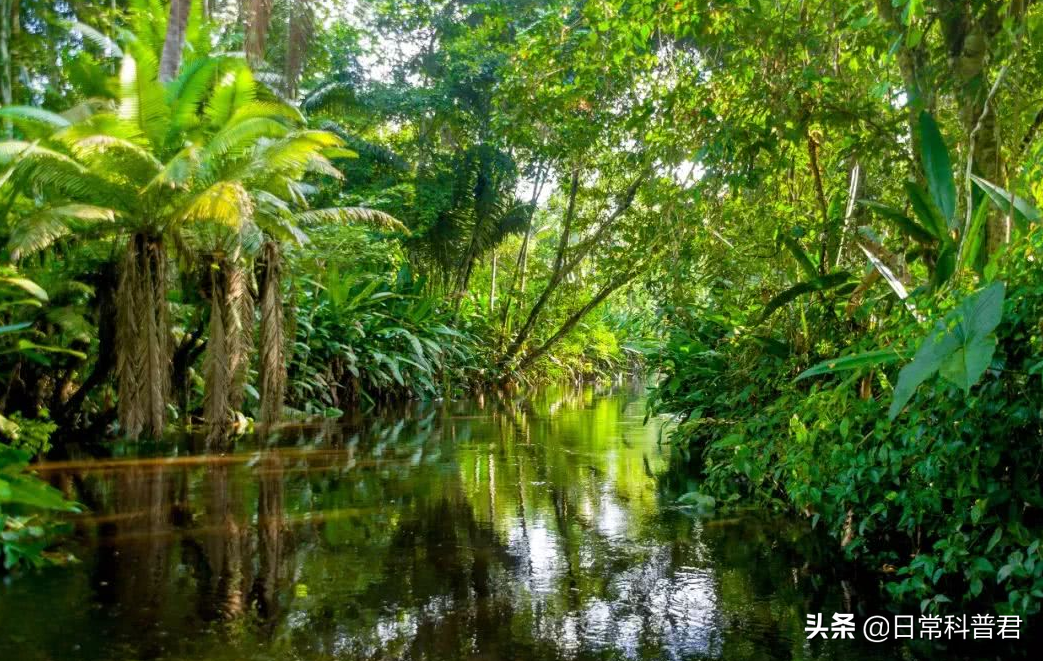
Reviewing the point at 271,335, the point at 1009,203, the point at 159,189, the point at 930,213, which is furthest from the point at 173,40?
the point at 1009,203

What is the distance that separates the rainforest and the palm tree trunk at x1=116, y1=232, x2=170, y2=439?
38mm

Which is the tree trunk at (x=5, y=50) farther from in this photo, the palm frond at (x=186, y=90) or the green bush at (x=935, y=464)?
the green bush at (x=935, y=464)

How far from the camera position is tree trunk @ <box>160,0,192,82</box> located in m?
10.6

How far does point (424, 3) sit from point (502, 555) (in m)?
18.6

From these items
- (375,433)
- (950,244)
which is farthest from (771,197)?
(375,433)

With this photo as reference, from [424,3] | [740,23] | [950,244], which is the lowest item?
[950,244]

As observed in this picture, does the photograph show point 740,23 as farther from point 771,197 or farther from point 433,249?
point 433,249

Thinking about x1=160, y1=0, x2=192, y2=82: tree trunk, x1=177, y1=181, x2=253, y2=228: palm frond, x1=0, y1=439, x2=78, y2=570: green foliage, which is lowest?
x1=0, y1=439, x2=78, y2=570: green foliage

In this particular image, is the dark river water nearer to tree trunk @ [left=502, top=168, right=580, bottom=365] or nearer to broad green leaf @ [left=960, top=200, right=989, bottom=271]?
broad green leaf @ [left=960, top=200, right=989, bottom=271]

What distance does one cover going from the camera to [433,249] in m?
20.9

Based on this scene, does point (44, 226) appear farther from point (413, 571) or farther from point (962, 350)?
point (962, 350)

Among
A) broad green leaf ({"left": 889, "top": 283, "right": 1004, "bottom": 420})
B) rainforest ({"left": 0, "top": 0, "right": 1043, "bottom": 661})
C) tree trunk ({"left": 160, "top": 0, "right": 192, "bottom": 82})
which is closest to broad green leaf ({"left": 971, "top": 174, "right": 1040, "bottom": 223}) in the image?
rainforest ({"left": 0, "top": 0, "right": 1043, "bottom": 661})

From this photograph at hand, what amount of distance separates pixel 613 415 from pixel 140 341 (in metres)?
7.91

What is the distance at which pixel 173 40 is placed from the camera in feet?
35.4
